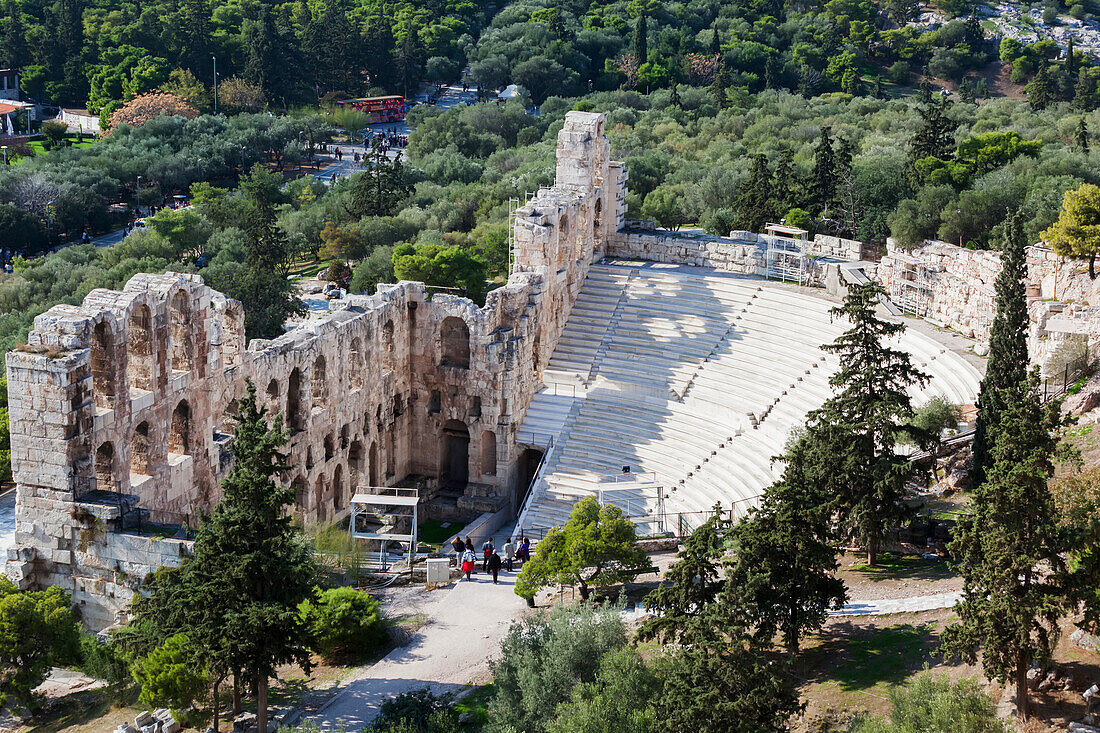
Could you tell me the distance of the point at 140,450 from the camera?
3891cm

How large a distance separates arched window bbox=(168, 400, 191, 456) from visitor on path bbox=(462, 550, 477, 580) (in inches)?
328

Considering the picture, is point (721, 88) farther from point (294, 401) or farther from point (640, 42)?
point (294, 401)

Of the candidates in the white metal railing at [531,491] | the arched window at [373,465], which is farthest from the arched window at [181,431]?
the white metal railing at [531,491]

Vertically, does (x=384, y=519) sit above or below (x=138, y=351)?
below

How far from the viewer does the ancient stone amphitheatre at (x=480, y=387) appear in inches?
1459

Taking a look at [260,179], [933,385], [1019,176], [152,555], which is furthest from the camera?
[260,179]

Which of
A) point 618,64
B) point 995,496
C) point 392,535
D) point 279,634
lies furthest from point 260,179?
point 995,496

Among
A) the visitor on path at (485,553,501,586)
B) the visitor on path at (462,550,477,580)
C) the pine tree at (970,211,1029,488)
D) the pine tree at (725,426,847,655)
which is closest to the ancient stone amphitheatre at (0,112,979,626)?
the visitor on path at (462,550,477,580)

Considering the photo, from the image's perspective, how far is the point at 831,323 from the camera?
168 feet

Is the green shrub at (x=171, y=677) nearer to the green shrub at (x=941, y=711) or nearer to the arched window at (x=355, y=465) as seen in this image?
the green shrub at (x=941, y=711)

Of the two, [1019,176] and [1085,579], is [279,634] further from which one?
[1019,176]

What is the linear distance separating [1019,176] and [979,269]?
33.4 feet

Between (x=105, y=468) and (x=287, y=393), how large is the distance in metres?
7.73

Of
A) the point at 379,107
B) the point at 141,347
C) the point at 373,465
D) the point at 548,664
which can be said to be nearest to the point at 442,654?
the point at 548,664
